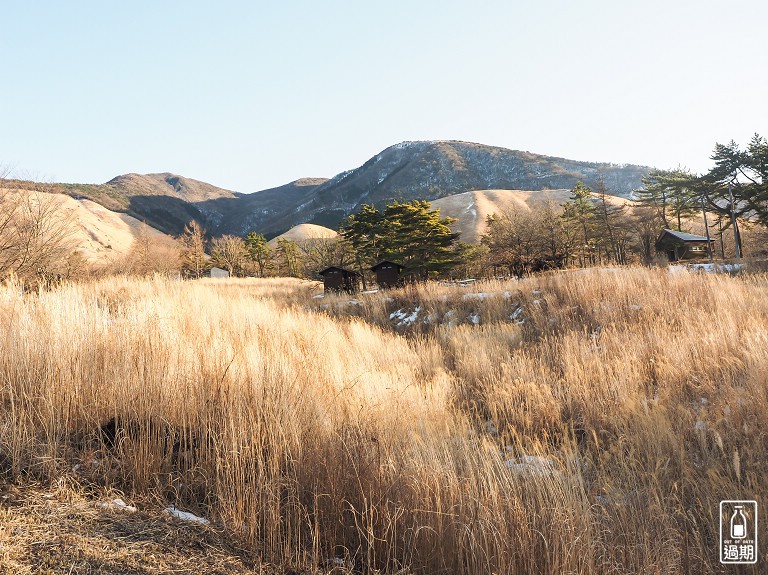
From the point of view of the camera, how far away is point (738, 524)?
212cm

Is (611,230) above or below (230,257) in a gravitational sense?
below

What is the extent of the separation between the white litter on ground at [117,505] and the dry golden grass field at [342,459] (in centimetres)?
5

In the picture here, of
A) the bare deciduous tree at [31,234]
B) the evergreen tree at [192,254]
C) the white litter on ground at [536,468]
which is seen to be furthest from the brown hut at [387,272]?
the evergreen tree at [192,254]

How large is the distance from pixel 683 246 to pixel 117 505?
45.8 m

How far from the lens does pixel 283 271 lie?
73.3m

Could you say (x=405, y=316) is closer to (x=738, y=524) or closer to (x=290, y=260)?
(x=738, y=524)

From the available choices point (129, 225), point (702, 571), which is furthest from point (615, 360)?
point (129, 225)

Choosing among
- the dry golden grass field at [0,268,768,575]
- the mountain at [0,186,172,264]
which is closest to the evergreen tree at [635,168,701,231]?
the dry golden grass field at [0,268,768,575]

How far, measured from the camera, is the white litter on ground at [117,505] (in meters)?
1.87

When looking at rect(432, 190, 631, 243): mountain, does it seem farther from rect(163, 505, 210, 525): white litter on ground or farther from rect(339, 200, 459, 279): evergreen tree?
rect(163, 505, 210, 525): white litter on ground

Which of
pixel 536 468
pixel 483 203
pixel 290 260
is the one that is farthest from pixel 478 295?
pixel 483 203

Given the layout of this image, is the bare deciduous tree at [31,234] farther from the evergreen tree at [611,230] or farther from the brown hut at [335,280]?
the evergreen tree at [611,230]

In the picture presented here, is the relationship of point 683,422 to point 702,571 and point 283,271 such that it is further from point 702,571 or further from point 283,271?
point 283,271

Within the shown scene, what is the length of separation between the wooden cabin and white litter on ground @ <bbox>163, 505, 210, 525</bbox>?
42976mm
